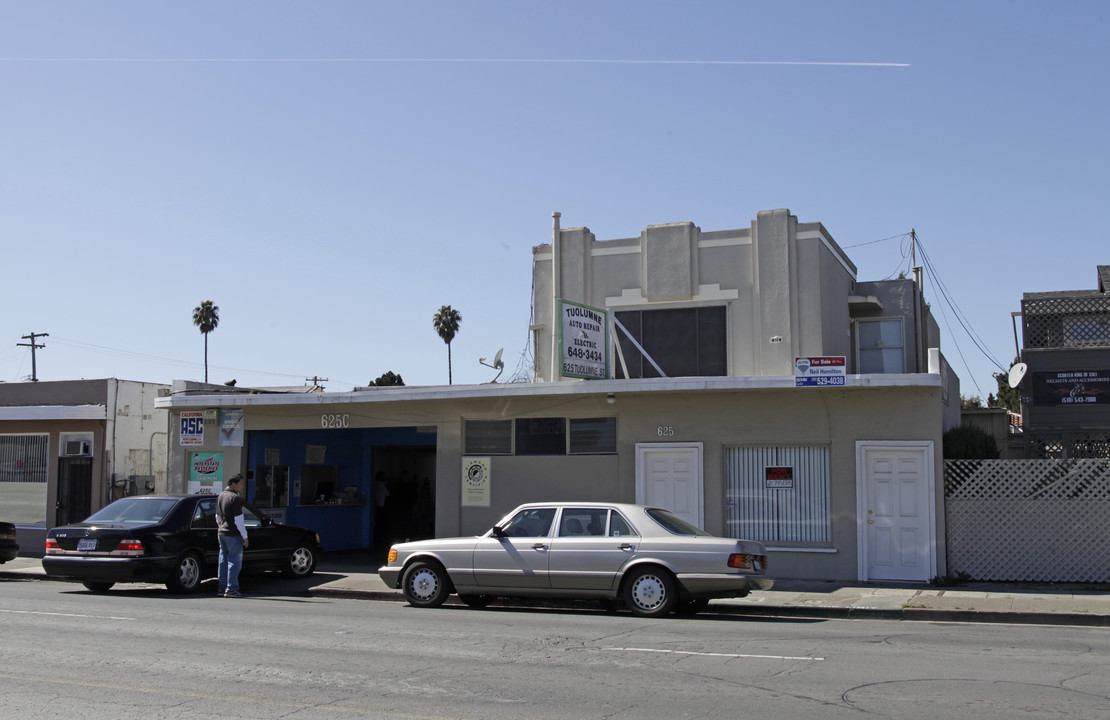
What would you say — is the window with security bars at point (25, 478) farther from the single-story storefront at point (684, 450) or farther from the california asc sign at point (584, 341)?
the california asc sign at point (584, 341)

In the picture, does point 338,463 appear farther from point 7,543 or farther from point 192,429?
point 7,543

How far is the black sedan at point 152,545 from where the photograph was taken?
594 inches

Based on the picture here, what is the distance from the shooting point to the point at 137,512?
15.9 metres

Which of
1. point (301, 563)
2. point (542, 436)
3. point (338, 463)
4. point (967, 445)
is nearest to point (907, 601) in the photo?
point (967, 445)

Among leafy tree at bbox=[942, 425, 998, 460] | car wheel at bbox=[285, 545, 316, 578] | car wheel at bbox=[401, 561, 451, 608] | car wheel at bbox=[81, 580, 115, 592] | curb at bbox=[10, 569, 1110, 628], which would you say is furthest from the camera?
leafy tree at bbox=[942, 425, 998, 460]

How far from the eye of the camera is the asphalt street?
282 inches

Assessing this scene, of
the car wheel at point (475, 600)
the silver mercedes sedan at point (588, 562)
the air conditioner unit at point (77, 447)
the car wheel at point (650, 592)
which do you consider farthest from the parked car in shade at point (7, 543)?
the car wheel at point (650, 592)

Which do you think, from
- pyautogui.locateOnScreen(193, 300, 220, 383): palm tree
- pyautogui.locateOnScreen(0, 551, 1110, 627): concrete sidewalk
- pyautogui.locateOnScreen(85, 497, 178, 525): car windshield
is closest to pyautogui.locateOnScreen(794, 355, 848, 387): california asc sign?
pyautogui.locateOnScreen(0, 551, 1110, 627): concrete sidewalk

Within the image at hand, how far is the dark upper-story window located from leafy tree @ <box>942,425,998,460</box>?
413 cm

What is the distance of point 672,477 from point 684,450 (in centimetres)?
51

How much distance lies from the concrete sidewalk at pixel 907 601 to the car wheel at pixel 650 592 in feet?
4.33

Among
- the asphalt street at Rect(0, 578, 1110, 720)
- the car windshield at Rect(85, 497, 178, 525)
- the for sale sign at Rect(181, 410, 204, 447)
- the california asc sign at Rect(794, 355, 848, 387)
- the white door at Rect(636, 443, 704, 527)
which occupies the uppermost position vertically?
the california asc sign at Rect(794, 355, 848, 387)

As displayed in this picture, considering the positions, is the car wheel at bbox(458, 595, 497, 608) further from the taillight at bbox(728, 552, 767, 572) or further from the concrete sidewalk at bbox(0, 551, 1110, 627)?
the taillight at bbox(728, 552, 767, 572)

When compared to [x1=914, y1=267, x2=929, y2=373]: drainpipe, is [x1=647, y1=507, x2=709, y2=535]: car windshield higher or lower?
lower
